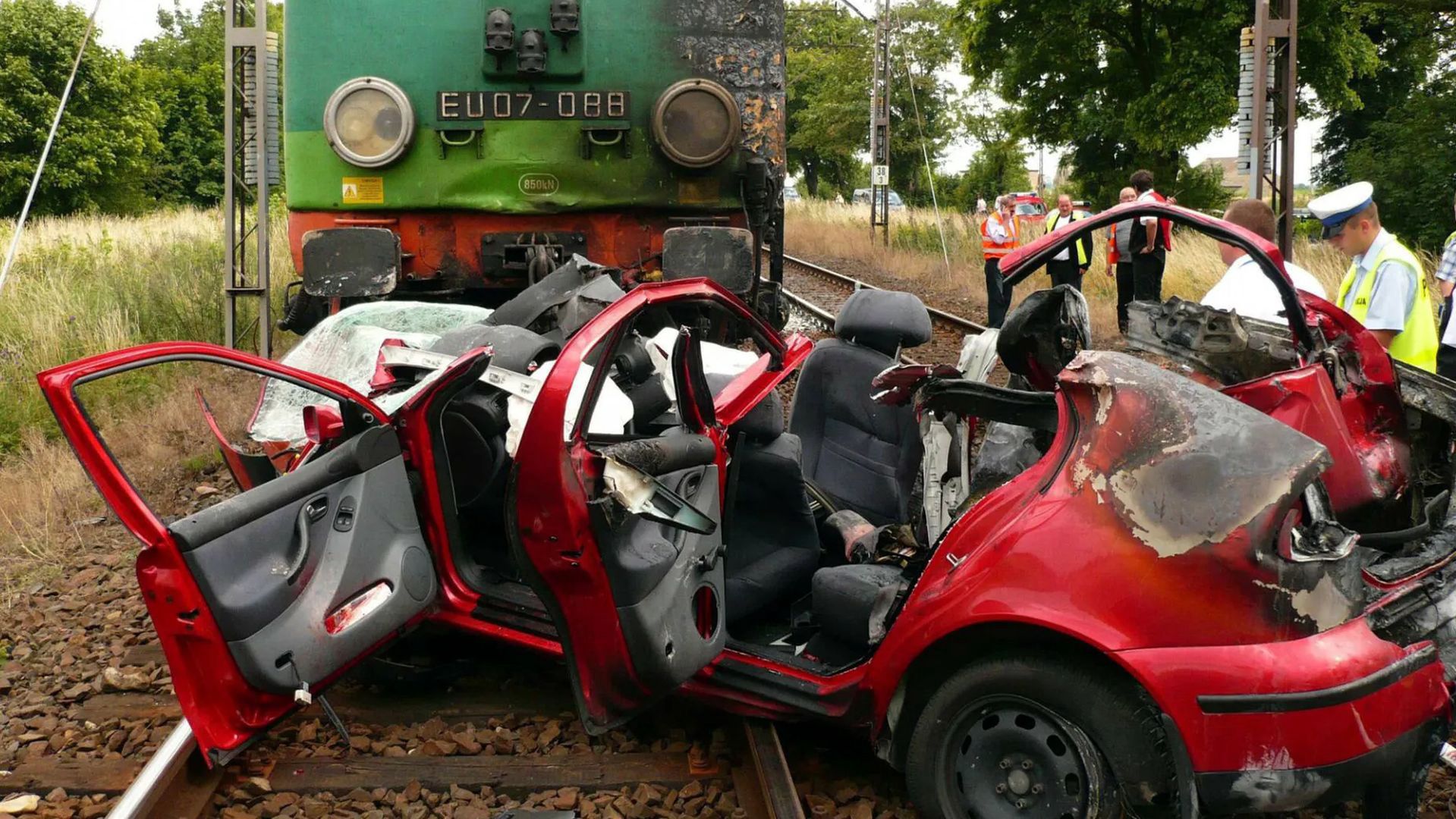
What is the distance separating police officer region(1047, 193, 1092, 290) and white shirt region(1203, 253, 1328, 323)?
1.68m

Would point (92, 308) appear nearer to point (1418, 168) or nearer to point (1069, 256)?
point (1069, 256)

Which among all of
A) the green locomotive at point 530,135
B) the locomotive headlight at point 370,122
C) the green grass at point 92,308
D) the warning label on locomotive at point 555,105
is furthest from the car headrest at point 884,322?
the green grass at point 92,308

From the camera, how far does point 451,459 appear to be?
4.04 m

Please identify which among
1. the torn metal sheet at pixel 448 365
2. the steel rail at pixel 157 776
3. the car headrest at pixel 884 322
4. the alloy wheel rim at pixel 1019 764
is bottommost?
Result: the steel rail at pixel 157 776

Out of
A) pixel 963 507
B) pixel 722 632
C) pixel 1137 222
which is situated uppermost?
pixel 1137 222

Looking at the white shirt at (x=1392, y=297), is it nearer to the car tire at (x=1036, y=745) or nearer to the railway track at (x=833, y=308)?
the railway track at (x=833, y=308)

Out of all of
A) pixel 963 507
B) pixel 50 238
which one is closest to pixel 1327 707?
pixel 963 507

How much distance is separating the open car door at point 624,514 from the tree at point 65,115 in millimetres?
30304

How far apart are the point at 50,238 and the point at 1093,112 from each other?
24.0 m

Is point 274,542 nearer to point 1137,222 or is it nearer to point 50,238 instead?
point 1137,222

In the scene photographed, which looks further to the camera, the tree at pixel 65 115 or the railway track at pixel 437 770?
the tree at pixel 65 115

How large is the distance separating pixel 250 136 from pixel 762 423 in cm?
761

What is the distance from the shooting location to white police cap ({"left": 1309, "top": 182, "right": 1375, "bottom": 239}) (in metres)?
5.68

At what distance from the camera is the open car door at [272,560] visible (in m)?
2.89
